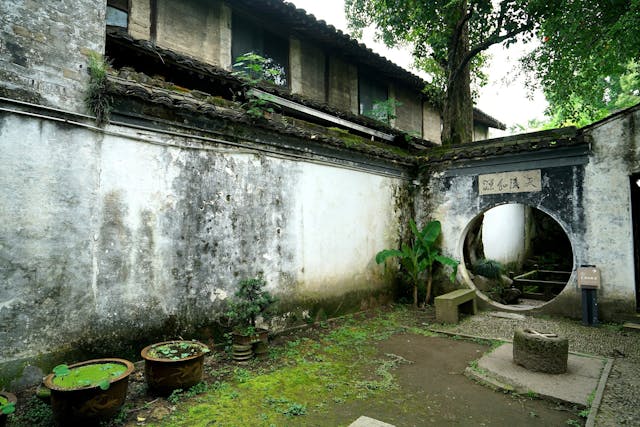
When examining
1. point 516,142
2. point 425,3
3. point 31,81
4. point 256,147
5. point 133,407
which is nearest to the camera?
point 133,407

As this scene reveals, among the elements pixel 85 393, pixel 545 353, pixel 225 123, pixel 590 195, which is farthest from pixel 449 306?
pixel 85 393

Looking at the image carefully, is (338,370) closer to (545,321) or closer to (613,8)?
(545,321)

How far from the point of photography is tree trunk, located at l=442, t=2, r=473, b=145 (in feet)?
36.1

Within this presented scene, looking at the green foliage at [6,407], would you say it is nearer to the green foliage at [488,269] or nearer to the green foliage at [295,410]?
the green foliage at [295,410]

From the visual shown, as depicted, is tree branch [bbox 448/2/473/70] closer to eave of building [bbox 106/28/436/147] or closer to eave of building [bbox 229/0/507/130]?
eave of building [bbox 229/0/507/130]

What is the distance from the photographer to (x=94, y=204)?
14.7 ft

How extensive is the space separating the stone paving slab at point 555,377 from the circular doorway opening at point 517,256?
431 cm

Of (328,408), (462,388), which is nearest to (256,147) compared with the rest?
(328,408)

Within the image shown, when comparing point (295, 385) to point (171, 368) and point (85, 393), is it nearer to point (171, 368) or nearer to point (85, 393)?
point (171, 368)

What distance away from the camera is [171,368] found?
13.3ft

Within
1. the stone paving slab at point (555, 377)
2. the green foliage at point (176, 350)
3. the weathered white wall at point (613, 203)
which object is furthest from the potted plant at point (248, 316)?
the weathered white wall at point (613, 203)

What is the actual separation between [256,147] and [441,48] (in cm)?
791

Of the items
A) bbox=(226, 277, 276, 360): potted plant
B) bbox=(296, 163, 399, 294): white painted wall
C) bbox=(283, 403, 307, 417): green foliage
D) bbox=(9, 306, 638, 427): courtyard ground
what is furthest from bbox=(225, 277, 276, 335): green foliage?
bbox=(283, 403, 307, 417): green foliage

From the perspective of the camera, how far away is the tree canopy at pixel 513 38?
23.8ft
